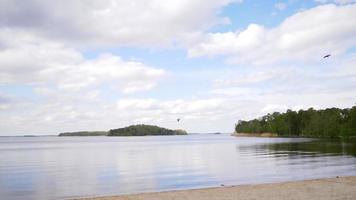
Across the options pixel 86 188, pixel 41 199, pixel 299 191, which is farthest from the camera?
pixel 86 188

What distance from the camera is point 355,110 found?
15512 centimetres

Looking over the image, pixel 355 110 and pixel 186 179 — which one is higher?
pixel 355 110

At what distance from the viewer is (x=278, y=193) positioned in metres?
20.4

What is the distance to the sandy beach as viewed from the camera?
1892 cm

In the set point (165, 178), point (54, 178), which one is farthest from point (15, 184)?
point (165, 178)

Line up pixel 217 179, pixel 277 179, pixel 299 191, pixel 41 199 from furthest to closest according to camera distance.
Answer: pixel 217 179
pixel 277 179
pixel 41 199
pixel 299 191

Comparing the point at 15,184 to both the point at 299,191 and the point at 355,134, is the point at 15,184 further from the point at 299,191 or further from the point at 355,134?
the point at 355,134

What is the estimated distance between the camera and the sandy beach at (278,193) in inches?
745

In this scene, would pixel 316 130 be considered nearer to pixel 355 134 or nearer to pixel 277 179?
pixel 355 134

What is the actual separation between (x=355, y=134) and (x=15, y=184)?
143 m

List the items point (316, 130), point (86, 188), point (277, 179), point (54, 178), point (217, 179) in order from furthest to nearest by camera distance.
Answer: point (316, 130) < point (54, 178) < point (217, 179) < point (277, 179) < point (86, 188)

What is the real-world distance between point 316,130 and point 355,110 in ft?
98.6

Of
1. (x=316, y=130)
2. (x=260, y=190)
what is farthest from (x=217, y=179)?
(x=316, y=130)

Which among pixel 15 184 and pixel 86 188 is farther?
pixel 15 184
